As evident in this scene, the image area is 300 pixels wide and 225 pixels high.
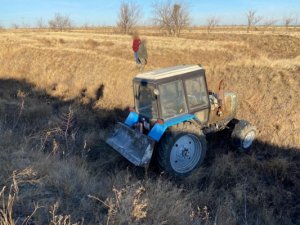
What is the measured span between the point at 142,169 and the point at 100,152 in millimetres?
1191

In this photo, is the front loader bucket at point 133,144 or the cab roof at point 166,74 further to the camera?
the cab roof at point 166,74

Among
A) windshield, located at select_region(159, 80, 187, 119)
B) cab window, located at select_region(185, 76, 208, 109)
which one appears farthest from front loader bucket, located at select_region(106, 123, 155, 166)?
cab window, located at select_region(185, 76, 208, 109)

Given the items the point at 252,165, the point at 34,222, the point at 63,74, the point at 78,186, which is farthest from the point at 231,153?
the point at 63,74

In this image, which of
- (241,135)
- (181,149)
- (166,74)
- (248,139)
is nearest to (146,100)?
(166,74)

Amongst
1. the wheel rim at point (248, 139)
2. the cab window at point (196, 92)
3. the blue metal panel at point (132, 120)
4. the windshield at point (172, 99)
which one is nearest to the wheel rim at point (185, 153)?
the windshield at point (172, 99)

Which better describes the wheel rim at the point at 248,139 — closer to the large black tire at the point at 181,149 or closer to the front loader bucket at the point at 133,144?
the large black tire at the point at 181,149

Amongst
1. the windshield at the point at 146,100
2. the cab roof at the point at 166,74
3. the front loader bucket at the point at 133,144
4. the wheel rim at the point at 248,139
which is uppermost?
the cab roof at the point at 166,74

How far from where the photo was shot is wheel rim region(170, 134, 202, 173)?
499 centimetres

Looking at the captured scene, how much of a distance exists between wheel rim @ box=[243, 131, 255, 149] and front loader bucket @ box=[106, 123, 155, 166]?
7.57ft

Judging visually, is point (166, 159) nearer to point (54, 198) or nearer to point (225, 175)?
point (225, 175)

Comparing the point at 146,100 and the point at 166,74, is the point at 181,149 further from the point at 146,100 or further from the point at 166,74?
the point at 166,74

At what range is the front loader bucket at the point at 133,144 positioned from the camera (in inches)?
183

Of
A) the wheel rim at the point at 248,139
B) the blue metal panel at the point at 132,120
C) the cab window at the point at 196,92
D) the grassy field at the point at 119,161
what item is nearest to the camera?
the grassy field at the point at 119,161

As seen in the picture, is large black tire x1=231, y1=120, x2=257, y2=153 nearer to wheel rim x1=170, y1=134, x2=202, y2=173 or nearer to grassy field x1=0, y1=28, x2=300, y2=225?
grassy field x1=0, y1=28, x2=300, y2=225
